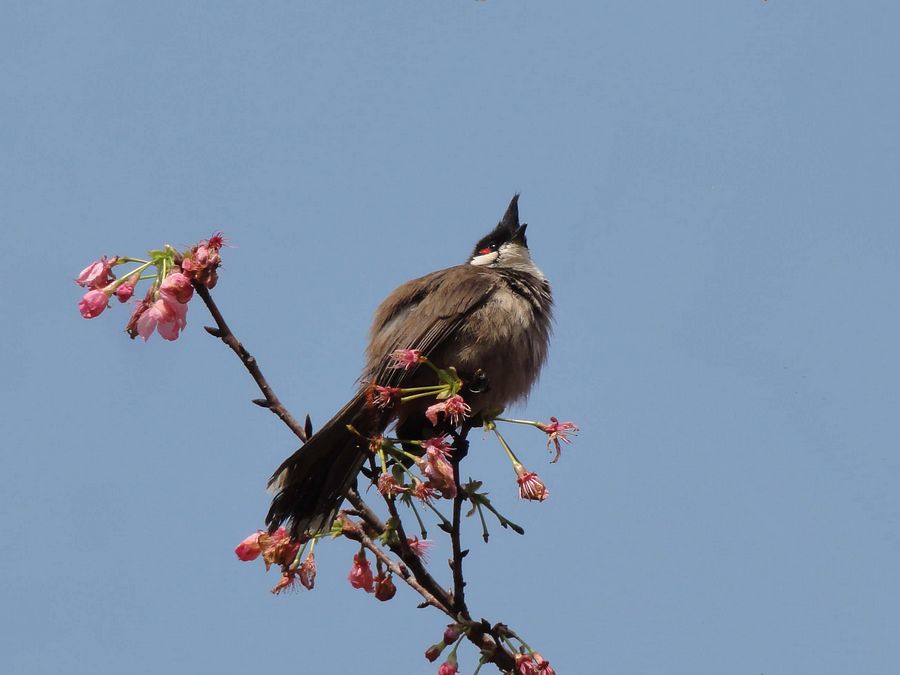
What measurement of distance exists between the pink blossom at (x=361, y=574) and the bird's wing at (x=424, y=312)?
0.95 m

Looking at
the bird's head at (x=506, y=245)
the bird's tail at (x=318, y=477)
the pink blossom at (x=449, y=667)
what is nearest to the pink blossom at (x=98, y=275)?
the bird's tail at (x=318, y=477)

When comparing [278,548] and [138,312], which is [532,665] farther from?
[138,312]

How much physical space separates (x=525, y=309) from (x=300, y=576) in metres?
1.79

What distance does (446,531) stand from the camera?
2.54m

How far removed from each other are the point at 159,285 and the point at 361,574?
0.95m

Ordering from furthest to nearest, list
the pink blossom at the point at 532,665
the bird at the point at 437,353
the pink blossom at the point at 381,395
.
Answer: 1. the bird at the point at 437,353
2. the pink blossom at the point at 381,395
3. the pink blossom at the point at 532,665

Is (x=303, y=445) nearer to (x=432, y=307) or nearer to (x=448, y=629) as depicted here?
(x=448, y=629)

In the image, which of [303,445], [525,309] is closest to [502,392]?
[525,309]

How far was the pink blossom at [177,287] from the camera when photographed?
253 cm

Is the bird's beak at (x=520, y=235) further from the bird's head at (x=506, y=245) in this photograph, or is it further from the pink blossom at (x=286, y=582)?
the pink blossom at (x=286, y=582)

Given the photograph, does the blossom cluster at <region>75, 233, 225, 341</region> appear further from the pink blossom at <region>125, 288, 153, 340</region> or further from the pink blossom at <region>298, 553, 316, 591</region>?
the pink blossom at <region>298, 553, 316, 591</region>

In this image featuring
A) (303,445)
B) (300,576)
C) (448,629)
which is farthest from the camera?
(303,445)

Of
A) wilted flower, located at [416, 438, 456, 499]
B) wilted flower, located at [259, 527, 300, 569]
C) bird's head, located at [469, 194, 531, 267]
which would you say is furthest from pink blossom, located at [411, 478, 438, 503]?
bird's head, located at [469, 194, 531, 267]

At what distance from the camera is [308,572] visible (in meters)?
2.68
